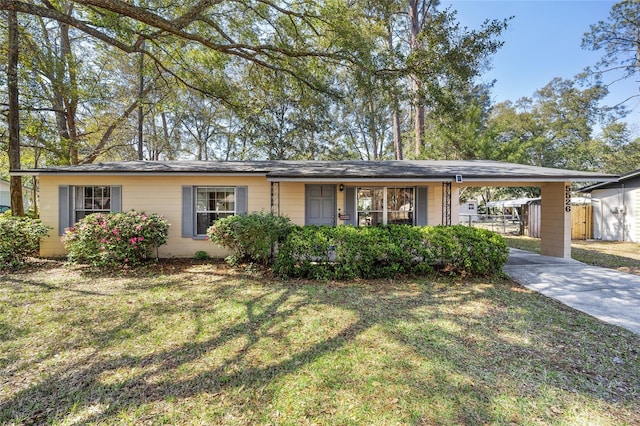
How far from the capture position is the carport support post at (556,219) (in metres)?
8.03

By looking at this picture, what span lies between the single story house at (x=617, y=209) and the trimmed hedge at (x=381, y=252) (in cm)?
1043

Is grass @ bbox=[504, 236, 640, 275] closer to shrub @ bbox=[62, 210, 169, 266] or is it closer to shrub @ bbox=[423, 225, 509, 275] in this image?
shrub @ bbox=[423, 225, 509, 275]

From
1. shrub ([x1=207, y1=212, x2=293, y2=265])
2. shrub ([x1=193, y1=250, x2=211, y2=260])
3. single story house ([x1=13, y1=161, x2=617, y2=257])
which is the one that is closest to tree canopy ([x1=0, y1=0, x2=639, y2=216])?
single story house ([x1=13, y1=161, x2=617, y2=257])

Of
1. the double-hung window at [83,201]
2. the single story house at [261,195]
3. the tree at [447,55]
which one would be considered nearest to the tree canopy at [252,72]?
the tree at [447,55]

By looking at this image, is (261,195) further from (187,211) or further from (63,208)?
(63,208)

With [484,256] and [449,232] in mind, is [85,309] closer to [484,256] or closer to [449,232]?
[449,232]

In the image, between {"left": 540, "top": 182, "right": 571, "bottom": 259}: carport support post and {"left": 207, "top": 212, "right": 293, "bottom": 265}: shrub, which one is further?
{"left": 540, "top": 182, "right": 571, "bottom": 259}: carport support post

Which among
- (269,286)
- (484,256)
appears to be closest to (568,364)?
(484,256)

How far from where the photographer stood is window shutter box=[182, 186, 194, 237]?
832cm

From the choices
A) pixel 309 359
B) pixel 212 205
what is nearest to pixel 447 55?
pixel 309 359

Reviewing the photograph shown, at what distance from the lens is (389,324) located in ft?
13.0

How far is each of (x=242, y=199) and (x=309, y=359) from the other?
20.2 ft

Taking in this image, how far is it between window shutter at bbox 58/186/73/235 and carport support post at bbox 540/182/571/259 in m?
14.2

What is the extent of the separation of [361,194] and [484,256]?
12.8ft
